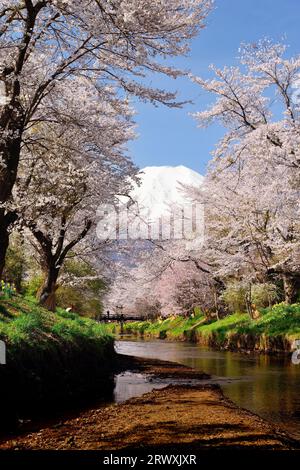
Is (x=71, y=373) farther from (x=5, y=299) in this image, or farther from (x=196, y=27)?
(x=196, y=27)

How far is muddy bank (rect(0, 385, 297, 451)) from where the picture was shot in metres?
5.98

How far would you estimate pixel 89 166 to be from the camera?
14539mm

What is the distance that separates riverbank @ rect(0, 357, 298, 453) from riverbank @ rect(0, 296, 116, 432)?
89 centimetres

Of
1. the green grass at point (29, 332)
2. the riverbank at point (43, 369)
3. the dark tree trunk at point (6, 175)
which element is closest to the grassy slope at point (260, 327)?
the green grass at point (29, 332)

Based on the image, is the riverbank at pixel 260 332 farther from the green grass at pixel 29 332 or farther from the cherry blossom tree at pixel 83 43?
the cherry blossom tree at pixel 83 43

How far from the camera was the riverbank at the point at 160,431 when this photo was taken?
5.97 metres

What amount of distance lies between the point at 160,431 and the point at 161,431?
1cm

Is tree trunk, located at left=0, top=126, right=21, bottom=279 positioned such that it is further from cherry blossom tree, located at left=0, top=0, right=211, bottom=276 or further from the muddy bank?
the muddy bank

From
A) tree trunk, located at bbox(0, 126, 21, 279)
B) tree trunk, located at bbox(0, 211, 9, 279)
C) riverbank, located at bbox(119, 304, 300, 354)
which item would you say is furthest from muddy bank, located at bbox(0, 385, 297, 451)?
riverbank, located at bbox(119, 304, 300, 354)

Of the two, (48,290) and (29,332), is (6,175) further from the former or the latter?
(48,290)

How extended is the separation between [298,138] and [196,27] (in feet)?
27.6

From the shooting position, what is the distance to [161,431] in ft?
21.7

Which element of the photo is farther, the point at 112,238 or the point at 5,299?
the point at 112,238
